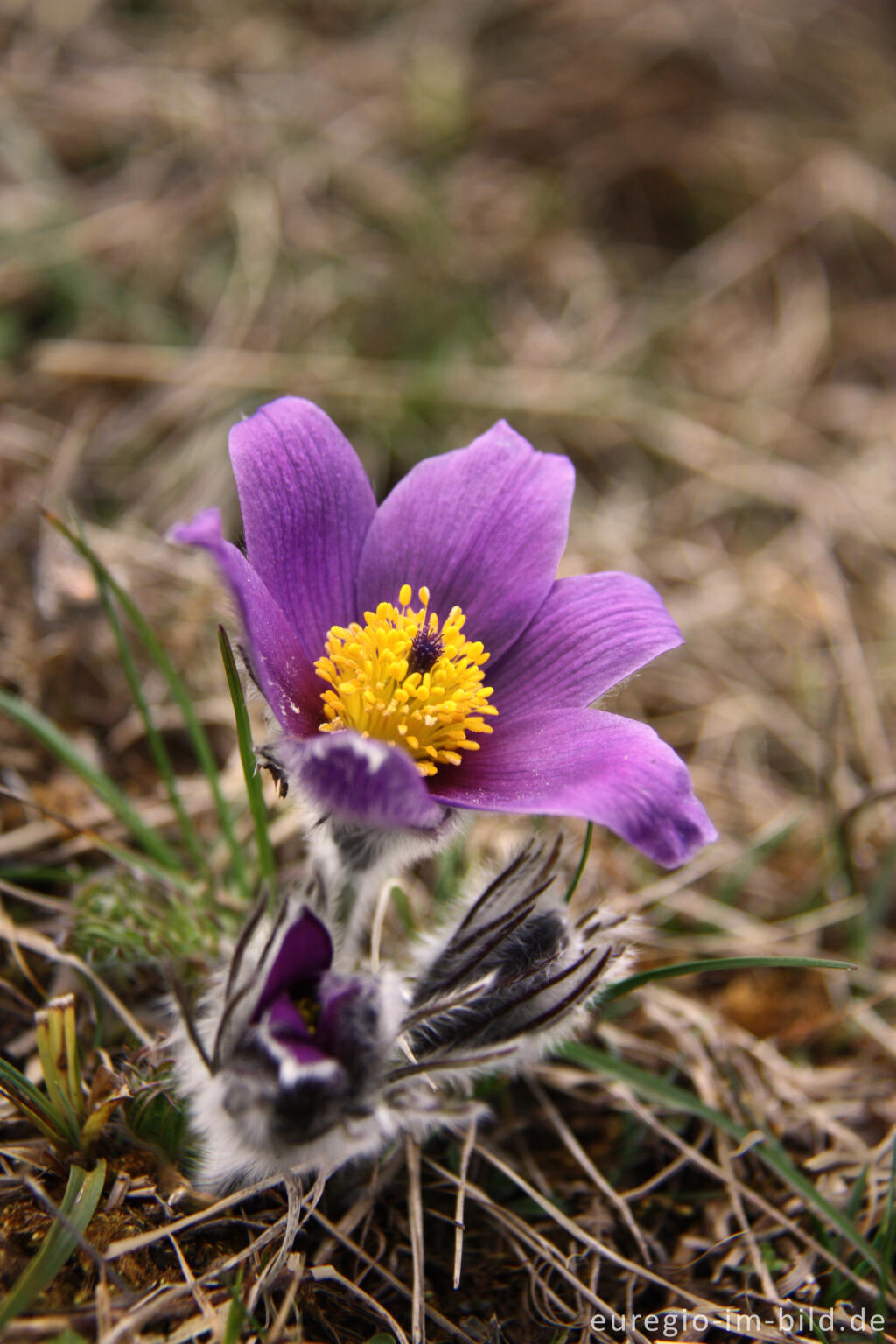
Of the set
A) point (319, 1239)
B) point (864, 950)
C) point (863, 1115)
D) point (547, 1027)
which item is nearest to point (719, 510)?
point (864, 950)

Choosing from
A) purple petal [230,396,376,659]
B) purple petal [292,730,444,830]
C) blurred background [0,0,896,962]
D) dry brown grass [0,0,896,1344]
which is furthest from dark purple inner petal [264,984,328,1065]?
blurred background [0,0,896,962]

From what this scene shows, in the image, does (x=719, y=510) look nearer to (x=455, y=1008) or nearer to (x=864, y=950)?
(x=864, y=950)

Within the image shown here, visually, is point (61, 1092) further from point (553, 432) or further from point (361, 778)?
point (553, 432)

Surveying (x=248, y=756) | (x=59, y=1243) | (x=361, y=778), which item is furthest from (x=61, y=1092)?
(x=361, y=778)

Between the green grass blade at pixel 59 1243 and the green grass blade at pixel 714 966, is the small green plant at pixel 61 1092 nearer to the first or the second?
the green grass blade at pixel 59 1243

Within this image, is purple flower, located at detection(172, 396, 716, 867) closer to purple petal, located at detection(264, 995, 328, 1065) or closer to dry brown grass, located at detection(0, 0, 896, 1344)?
purple petal, located at detection(264, 995, 328, 1065)

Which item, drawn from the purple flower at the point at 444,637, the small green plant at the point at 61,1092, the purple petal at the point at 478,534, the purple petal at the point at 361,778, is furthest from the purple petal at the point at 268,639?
the small green plant at the point at 61,1092
